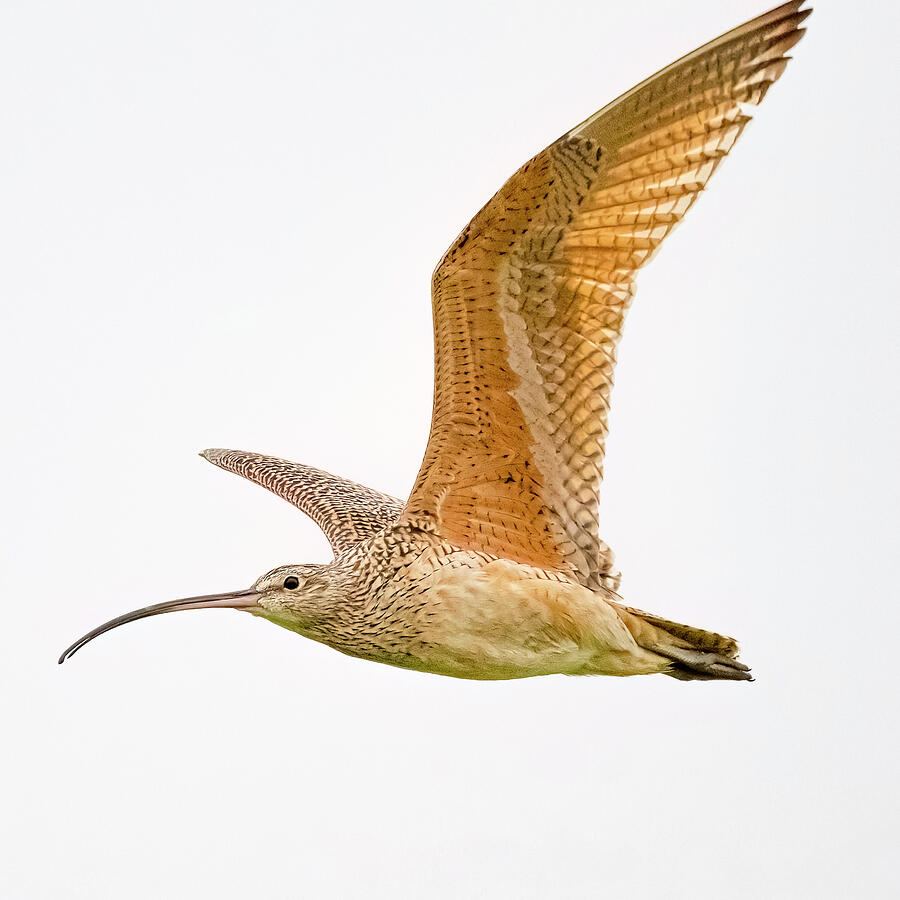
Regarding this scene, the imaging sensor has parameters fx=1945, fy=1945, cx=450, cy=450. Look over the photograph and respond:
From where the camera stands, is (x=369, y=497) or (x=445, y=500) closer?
(x=445, y=500)

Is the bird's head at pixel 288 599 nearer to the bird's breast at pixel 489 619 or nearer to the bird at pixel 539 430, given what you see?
the bird at pixel 539 430

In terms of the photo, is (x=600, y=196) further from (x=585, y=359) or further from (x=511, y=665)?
(x=511, y=665)

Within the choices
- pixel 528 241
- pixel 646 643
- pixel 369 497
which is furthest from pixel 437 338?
pixel 369 497

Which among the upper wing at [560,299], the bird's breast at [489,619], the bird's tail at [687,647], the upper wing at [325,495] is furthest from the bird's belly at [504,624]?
the upper wing at [325,495]

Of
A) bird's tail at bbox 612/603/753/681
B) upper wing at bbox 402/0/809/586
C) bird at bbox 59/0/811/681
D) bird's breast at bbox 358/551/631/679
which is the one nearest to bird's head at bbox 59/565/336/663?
bird at bbox 59/0/811/681

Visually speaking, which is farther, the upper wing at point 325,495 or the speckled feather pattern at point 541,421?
the upper wing at point 325,495

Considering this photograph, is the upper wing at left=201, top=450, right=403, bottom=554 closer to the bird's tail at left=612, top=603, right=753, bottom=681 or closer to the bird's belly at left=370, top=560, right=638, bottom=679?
the bird's belly at left=370, top=560, right=638, bottom=679

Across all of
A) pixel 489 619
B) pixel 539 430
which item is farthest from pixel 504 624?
pixel 539 430
